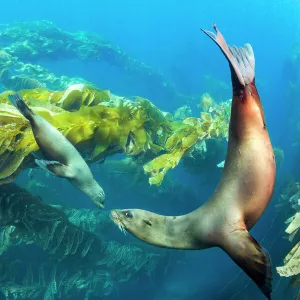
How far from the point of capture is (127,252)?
4.95 metres

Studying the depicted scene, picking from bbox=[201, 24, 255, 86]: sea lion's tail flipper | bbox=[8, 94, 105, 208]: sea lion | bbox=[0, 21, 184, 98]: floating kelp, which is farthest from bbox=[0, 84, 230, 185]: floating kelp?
bbox=[0, 21, 184, 98]: floating kelp

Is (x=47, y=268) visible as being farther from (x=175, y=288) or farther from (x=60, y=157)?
(x=60, y=157)

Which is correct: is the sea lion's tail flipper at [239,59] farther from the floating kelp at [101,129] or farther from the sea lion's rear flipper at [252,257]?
the floating kelp at [101,129]

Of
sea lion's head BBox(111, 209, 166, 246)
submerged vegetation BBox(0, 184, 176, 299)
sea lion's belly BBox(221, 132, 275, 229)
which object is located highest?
sea lion's belly BBox(221, 132, 275, 229)

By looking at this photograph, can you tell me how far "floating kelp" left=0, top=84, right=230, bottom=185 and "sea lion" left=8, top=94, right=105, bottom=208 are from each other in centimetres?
36

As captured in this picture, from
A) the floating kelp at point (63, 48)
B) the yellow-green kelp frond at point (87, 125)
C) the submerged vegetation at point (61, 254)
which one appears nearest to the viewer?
the yellow-green kelp frond at point (87, 125)

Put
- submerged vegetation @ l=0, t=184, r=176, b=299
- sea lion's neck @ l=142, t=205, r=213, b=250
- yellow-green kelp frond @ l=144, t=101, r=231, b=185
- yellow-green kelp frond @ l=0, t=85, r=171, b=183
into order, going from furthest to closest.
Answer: submerged vegetation @ l=0, t=184, r=176, b=299, yellow-green kelp frond @ l=144, t=101, r=231, b=185, yellow-green kelp frond @ l=0, t=85, r=171, b=183, sea lion's neck @ l=142, t=205, r=213, b=250

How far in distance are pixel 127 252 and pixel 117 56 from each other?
14866 mm

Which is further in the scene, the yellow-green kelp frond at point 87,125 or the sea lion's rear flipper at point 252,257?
the yellow-green kelp frond at point 87,125

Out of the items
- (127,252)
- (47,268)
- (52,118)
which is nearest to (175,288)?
(127,252)

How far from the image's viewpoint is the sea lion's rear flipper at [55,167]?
2039 mm

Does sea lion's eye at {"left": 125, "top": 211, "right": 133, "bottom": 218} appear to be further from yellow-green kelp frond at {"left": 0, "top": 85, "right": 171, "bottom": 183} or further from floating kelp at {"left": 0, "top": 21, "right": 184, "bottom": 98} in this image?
floating kelp at {"left": 0, "top": 21, "right": 184, "bottom": 98}

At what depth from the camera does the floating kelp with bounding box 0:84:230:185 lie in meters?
2.46

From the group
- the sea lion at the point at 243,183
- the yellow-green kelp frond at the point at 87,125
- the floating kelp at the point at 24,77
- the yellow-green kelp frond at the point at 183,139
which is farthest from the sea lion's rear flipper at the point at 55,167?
the floating kelp at the point at 24,77
